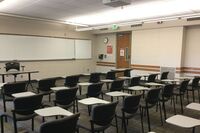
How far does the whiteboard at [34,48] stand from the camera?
300 inches

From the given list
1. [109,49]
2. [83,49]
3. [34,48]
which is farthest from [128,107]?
[83,49]

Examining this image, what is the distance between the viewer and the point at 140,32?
9.00 metres

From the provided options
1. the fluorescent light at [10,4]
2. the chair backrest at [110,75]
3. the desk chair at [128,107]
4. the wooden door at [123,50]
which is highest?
the fluorescent light at [10,4]

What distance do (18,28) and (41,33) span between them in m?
1.09

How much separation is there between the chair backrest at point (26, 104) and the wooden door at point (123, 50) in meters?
7.34

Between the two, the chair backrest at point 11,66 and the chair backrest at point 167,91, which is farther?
the chair backrest at point 11,66

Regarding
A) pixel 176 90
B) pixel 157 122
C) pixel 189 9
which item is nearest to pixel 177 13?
pixel 189 9

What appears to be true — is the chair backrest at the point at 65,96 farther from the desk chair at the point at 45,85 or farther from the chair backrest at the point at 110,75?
the chair backrest at the point at 110,75

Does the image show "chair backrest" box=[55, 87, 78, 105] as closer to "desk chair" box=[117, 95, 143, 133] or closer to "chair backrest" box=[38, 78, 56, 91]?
"desk chair" box=[117, 95, 143, 133]

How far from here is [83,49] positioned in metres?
10.7

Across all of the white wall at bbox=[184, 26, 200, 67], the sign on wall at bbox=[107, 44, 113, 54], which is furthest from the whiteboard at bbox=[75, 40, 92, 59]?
the white wall at bbox=[184, 26, 200, 67]

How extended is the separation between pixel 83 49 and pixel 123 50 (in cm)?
234

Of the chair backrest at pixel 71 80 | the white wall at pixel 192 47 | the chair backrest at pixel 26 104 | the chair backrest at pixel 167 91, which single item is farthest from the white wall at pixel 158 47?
the chair backrest at pixel 26 104

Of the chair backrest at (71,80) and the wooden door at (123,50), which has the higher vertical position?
the wooden door at (123,50)
